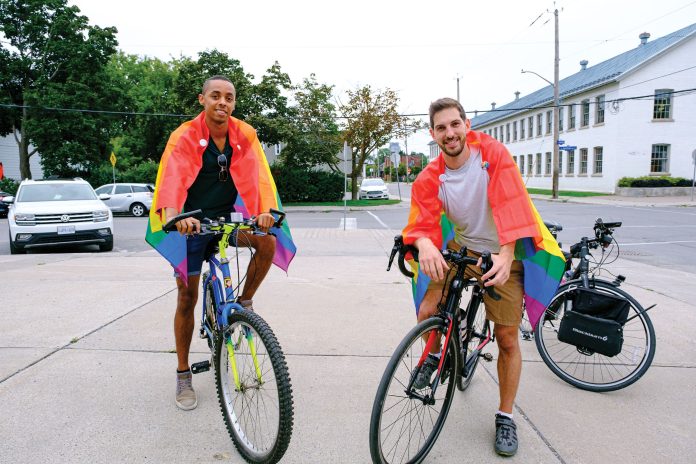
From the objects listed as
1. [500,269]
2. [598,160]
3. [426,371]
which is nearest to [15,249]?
[426,371]

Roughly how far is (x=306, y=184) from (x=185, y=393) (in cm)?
2761

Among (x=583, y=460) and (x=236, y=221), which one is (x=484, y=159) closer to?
(x=236, y=221)

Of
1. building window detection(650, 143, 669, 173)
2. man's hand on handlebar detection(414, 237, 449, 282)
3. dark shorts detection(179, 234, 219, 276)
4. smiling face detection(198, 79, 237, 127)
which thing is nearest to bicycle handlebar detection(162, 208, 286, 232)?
dark shorts detection(179, 234, 219, 276)

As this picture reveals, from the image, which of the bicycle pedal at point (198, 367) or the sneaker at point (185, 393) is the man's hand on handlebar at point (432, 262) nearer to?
the bicycle pedal at point (198, 367)

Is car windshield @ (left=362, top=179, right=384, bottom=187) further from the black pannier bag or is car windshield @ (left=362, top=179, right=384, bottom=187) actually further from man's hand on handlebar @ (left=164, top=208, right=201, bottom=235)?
man's hand on handlebar @ (left=164, top=208, right=201, bottom=235)

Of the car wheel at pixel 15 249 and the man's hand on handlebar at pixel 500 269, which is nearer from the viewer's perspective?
the man's hand on handlebar at pixel 500 269

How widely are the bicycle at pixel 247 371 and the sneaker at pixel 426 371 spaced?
0.64m

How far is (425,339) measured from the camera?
8.20ft

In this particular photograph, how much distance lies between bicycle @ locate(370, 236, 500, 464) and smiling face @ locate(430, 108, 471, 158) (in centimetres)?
54

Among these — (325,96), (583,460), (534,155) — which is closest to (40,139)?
(325,96)

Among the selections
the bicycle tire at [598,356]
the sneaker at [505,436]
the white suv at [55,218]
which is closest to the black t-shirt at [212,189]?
the sneaker at [505,436]

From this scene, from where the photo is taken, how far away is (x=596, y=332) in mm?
3301

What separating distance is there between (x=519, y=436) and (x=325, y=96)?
28.3 meters

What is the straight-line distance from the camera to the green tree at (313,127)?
95.6 feet
